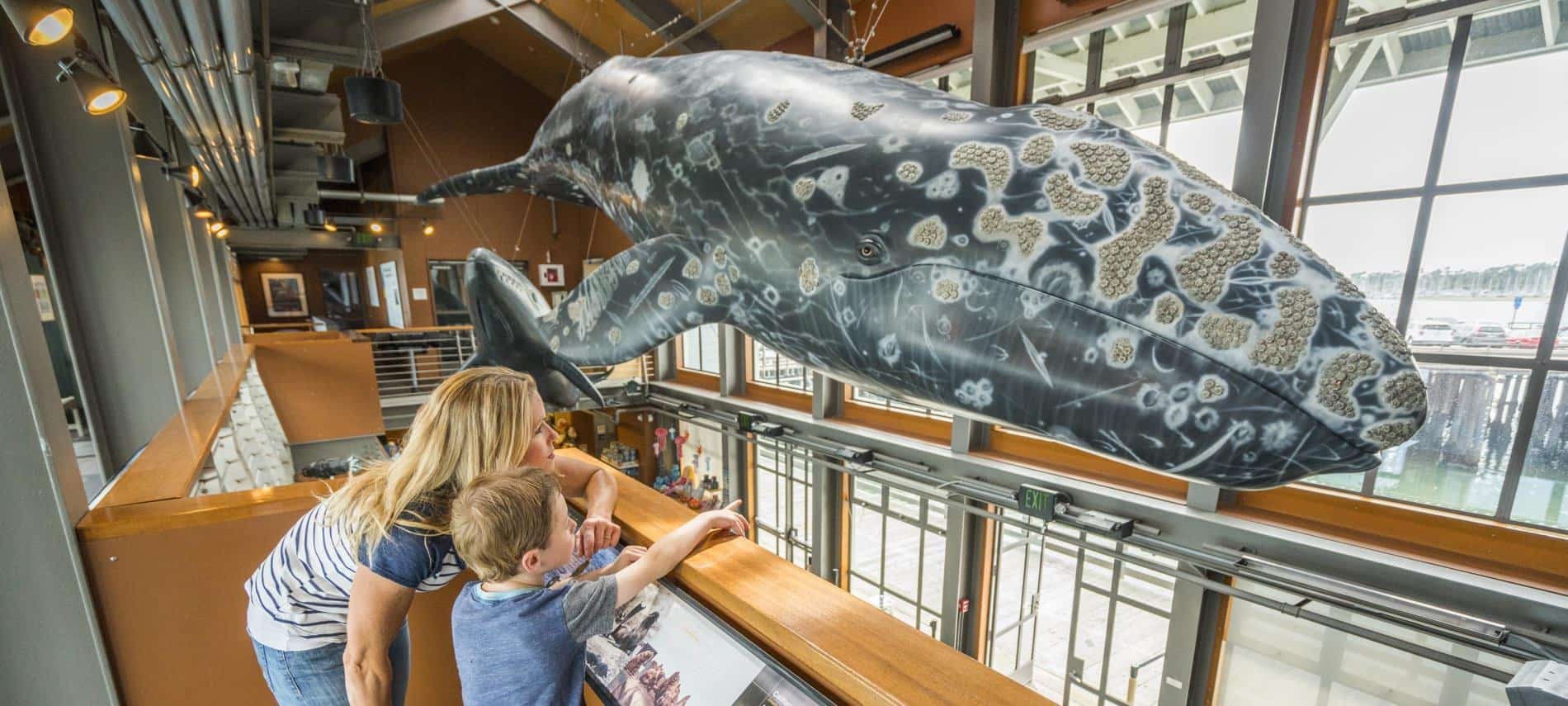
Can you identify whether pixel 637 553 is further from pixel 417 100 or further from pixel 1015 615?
pixel 417 100

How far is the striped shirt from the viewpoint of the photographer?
1253 mm

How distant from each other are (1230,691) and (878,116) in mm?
6434

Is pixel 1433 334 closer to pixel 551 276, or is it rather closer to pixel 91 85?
pixel 91 85

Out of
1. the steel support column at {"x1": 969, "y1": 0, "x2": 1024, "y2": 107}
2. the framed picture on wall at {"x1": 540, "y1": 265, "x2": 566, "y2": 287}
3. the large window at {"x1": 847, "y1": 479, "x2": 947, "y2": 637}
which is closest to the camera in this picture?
the steel support column at {"x1": 969, "y1": 0, "x2": 1024, "y2": 107}

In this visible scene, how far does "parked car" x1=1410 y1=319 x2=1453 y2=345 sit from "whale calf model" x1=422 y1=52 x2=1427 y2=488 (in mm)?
4903

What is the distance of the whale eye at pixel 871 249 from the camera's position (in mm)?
721

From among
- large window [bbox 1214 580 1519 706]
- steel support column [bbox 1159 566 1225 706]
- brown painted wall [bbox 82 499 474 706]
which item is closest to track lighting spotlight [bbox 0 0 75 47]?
brown painted wall [bbox 82 499 474 706]

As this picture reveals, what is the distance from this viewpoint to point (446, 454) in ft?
4.25

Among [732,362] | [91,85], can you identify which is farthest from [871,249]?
[732,362]

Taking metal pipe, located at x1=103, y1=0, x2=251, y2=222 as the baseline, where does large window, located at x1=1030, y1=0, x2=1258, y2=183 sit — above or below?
above

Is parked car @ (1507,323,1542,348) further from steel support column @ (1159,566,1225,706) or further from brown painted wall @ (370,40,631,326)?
brown painted wall @ (370,40,631,326)

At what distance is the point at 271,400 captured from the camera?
23.6 ft

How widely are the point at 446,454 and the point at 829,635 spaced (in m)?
0.95

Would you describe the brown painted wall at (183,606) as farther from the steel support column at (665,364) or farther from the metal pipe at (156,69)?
the steel support column at (665,364)
